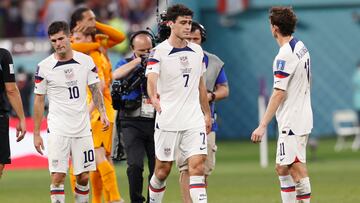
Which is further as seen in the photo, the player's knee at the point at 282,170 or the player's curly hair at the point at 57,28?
the player's curly hair at the point at 57,28

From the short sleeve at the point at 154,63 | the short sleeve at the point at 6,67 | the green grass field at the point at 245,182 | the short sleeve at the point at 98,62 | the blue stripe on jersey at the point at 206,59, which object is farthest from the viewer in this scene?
the green grass field at the point at 245,182

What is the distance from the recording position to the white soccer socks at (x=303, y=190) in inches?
559

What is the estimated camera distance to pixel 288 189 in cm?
1448

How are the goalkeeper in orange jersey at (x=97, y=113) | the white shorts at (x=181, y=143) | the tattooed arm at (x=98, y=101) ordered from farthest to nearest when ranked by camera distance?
the goalkeeper in orange jersey at (x=97, y=113) < the tattooed arm at (x=98, y=101) < the white shorts at (x=181, y=143)

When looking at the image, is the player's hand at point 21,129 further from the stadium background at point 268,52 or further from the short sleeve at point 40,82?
the stadium background at point 268,52

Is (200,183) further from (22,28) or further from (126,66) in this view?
(22,28)

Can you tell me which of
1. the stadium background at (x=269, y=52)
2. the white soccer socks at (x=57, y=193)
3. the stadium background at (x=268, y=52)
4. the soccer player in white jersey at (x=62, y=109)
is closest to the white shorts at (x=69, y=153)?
the soccer player in white jersey at (x=62, y=109)

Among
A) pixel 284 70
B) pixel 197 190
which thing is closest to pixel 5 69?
pixel 197 190

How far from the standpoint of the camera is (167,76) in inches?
570

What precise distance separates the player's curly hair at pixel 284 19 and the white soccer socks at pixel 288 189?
1.71 m

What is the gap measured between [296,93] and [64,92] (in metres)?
2.81

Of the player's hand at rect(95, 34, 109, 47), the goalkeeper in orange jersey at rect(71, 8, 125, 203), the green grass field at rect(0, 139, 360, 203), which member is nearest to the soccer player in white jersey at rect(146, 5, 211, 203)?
the goalkeeper in orange jersey at rect(71, 8, 125, 203)

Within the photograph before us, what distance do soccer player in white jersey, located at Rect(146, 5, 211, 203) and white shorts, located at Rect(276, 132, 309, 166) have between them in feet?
3.02

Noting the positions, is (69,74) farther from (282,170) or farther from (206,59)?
(282,170)
